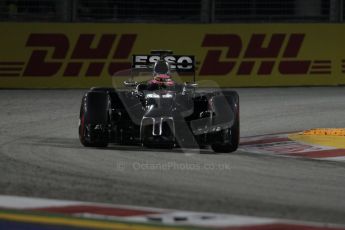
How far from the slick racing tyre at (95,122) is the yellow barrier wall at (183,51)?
9.04m

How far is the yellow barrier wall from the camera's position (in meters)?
19.0

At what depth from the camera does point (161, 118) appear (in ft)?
31.3

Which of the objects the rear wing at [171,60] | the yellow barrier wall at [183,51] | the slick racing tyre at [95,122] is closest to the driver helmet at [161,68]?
the rear wing at [171,60]

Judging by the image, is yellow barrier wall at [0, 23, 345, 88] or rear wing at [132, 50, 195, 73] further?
yellow barrier wall at [0, 23, 345, 88]

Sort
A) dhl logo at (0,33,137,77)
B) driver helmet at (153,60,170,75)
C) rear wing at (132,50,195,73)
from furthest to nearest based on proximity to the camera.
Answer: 1. dhl logo at (0,33,137,77)
2. rear wing at (132,50,195,73)
3. driver helmet at (153,60,170,75)

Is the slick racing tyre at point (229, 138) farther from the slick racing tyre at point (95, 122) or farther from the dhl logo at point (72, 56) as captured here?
the dhl logo at point (72, 56)

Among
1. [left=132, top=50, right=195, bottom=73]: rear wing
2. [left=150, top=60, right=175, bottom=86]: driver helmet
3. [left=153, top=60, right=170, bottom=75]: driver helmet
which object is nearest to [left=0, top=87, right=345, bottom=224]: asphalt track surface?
[left=150, top=60, right=175, bottom=86]: driver helmet

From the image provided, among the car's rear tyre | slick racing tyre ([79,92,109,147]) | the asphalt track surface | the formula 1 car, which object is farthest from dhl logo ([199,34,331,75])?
the car's rear tyre

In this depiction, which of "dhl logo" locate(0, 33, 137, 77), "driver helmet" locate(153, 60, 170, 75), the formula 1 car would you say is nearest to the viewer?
the formula 1 car

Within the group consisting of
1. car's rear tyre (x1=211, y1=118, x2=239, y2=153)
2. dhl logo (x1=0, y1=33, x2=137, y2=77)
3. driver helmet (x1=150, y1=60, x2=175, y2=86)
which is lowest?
dhl logo (x1=0, y1=33, x2=137, y2=77)

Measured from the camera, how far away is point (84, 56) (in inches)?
750

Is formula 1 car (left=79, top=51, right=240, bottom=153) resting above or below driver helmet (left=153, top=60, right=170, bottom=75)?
below

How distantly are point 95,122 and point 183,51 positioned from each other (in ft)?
32.9

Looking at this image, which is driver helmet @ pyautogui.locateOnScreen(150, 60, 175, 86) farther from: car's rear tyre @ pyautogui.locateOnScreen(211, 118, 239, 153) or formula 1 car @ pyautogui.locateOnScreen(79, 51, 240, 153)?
car's rear tyre @ pyautogui.locateOnScreen(211, 118, 239, 153)
